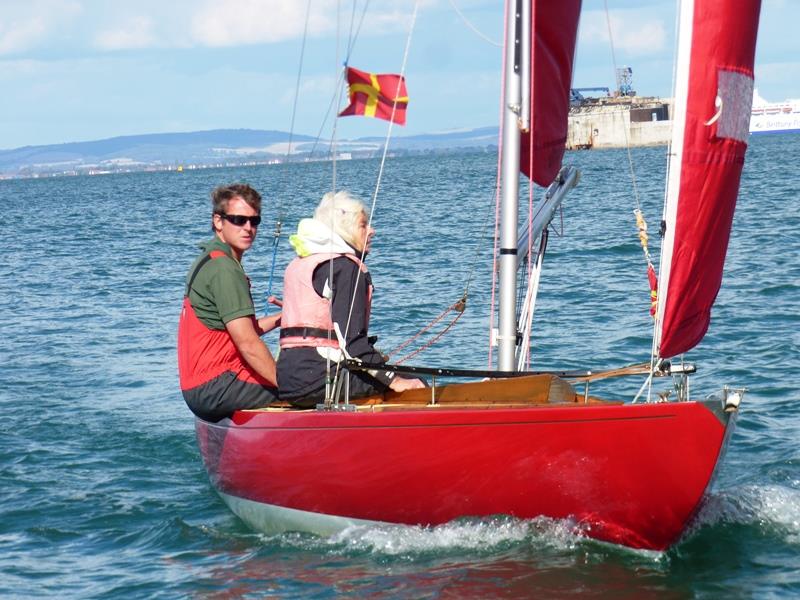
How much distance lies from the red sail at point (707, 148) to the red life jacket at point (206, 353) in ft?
7.47

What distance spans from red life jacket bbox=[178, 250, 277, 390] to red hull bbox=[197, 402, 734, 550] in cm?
45

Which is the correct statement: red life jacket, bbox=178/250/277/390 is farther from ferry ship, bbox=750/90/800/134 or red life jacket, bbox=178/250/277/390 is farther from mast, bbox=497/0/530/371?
ferry ship, bbox=750/90/800/134

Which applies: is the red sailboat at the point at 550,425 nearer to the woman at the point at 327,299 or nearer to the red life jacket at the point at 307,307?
the woman at the point at 327,299

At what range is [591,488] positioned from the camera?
5.84 meters

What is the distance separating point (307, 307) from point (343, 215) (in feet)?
1.64

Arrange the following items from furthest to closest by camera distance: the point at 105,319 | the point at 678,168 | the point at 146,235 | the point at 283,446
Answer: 1. the point at 146,235
2. the point at 105,319
3. the point at 283,446
4. the point at 678,168

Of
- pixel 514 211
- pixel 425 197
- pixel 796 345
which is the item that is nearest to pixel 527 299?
pixel 514 211

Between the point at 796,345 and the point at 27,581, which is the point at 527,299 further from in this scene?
the point at 796,345

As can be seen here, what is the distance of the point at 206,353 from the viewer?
687 centimetres

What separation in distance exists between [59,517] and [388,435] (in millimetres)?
2468

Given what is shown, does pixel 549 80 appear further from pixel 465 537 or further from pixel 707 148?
pixel 465 537

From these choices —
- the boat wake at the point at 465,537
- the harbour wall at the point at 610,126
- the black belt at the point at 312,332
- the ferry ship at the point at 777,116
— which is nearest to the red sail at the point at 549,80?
the black belt at the point at 312,332

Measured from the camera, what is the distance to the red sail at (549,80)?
22.5ft

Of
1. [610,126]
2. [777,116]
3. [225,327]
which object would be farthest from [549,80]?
[777,116]
